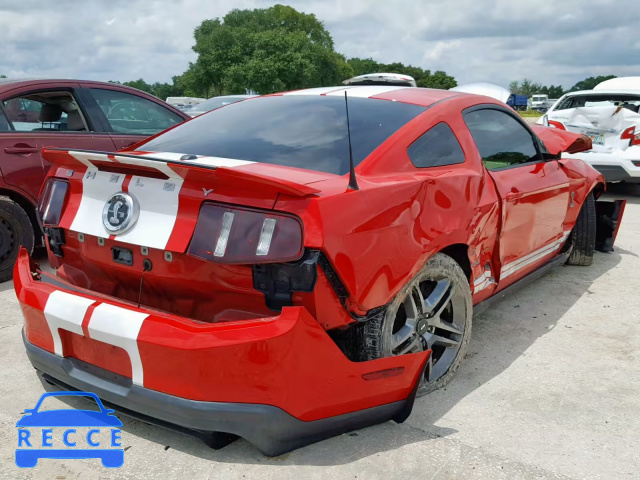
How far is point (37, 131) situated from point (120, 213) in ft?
9.82

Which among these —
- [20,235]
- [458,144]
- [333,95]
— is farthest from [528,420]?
[20,235]

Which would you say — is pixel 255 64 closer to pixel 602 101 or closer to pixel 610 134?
pixel 602 101

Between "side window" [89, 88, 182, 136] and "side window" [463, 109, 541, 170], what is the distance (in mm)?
3264

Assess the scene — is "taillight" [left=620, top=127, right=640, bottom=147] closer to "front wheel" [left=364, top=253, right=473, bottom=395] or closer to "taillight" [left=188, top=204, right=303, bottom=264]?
"front wheel" [left=364, top=253, right=473, bottom=395]

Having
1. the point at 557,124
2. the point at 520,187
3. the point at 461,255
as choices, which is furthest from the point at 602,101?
the point at 461,255

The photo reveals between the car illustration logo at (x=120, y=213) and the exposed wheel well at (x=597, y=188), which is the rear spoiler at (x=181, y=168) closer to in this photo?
the car illustration logo at (x=120, y=213)

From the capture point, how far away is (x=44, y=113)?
4.95 meters

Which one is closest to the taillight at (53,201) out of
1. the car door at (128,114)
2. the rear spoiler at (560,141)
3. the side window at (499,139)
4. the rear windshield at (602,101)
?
the side window at (499,139)

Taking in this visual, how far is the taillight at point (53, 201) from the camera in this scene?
2.56 meters

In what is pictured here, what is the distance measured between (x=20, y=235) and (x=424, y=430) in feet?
11.4

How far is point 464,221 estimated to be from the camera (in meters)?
2.85

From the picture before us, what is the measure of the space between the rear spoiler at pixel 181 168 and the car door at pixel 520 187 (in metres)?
1.50

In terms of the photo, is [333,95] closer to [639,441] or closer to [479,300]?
[479,300]

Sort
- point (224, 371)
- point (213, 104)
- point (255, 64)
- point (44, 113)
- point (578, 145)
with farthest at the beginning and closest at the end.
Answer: point (255, 64), point (213, 104), point (44, 113), point (578, 145), point (224, 371)
